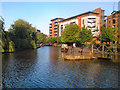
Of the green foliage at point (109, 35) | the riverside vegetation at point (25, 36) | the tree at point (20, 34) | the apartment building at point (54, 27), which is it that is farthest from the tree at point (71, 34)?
the apartment building at point (54, 27)

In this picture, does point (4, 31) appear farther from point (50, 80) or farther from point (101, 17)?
point (101, 17)

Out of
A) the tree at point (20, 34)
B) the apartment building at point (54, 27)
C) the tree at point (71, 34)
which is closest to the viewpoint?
the tree at point (20, 34)

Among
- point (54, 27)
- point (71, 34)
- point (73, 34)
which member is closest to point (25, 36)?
point (71, 34)

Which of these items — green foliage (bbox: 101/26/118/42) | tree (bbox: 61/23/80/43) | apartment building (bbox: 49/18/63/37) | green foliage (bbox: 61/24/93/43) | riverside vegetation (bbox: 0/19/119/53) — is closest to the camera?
riverside vegetation (bbox: 0/19/119/53)

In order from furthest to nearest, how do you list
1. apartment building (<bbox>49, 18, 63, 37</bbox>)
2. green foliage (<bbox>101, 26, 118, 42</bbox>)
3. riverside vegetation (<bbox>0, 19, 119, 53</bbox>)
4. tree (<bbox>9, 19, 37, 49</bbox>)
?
apartment building (<bbox>49, 18, 63, 37</bbox>), tree (<bbox>9, 19, 37, 49</bbox>), green foliage (<bbox>101, 26, 118, 42</bbox>), riverside vegetation (<bbox>0, 19, 119, 53</bbox>)

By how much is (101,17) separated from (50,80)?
90.7 metres

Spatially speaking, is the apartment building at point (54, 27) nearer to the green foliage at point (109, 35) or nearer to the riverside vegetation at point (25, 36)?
the riverside vegetation at point (25, 36)

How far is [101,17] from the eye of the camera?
94.8 meters

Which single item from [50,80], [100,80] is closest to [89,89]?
[100,80]

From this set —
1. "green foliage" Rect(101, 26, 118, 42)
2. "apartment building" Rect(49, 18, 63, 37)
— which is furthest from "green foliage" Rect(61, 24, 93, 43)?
"apartment building" Rect(49, 18, 63, 37)

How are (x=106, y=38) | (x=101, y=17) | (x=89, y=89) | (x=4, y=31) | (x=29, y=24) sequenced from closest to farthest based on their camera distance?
(x=89, y=89), (x=4, y=31), (x=106, y=38), (x=29, y=24), (x=101, y=17)

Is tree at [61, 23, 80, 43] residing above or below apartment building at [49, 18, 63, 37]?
below

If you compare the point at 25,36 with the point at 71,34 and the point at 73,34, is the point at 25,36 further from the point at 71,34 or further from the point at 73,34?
the point at 73,34

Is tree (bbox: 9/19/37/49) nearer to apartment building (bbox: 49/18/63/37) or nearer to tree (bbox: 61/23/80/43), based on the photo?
tree (bbox: 61/23/80/43)
